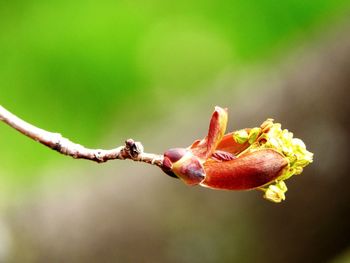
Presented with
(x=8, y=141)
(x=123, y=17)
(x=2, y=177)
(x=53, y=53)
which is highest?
(x=123, y=17)

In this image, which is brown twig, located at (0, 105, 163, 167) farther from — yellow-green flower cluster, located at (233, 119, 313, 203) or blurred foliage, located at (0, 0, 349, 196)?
blurred foliage, located at (0, 0, 349, 196)

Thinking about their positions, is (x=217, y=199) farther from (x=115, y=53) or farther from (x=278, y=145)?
(x=115, y=53)

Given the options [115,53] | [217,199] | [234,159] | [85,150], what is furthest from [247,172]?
[115,53]

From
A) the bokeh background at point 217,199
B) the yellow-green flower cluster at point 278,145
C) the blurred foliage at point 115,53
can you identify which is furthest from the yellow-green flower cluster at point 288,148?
the blurred foliage at point 115,53

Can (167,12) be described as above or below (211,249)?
above

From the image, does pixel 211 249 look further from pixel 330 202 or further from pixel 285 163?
pixel 285 163

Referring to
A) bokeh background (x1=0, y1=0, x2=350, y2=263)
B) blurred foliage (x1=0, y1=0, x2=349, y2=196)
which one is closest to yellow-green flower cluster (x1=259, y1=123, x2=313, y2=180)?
bokeh background (x1=0, y1=0, x2=350, y2=263)

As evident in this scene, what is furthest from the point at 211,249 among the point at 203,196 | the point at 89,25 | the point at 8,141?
the point at 89,25
